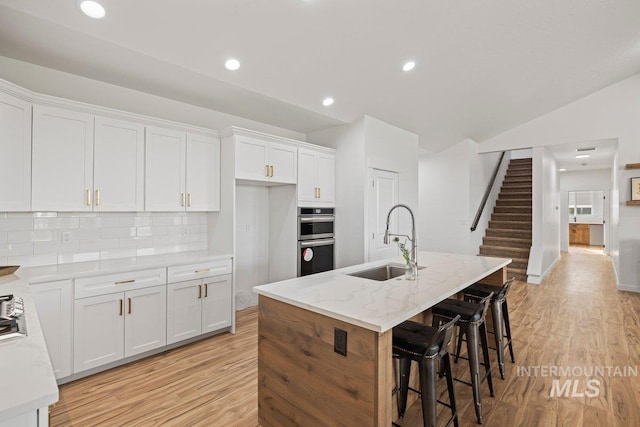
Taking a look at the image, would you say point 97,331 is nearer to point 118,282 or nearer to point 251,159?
point 118,282

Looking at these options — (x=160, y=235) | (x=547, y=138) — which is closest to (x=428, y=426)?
(x=160, y=235)

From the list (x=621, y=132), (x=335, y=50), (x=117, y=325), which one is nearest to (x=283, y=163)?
(x=335, y=50)

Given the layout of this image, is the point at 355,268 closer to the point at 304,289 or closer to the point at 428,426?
the point at 304,289

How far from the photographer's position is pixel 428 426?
1687mm

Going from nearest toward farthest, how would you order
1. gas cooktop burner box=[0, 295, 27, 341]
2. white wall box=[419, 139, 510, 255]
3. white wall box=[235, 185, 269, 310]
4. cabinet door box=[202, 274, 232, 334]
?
1. gas cooktop burner box=[0, 295, 27, 341]
2. cabinet door box=[202, 274, 232, 334]
3. white wall box=[235, 185, 269, 310]
4. white wall box=[419, 139, 510, 255]

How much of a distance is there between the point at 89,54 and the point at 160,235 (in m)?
1.75

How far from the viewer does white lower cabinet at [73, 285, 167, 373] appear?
2518mm

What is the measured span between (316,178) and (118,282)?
8.45 ft

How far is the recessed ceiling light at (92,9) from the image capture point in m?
2.08

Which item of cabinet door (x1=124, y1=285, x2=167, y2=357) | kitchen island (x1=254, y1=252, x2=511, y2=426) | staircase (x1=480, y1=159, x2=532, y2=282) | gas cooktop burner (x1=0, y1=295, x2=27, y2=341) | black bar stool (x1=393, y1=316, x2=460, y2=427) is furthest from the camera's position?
staircase (x1=480, y1=159, x2=532, y2=282)

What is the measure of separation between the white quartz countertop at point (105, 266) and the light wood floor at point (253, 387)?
2.82 feet

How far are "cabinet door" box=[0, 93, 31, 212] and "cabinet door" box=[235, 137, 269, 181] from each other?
1.69 meters

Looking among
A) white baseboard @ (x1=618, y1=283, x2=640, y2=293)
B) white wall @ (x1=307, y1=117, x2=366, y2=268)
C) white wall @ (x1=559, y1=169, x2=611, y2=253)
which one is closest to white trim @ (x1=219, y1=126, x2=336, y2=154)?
white wall @ (x1=307, y1=117, x2=366, y2=268)

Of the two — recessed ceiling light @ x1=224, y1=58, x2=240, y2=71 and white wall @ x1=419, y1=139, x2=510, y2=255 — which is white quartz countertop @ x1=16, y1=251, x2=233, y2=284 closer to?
recessed ceiling light @ x1=224, y1=58, x2=240, y2=71
